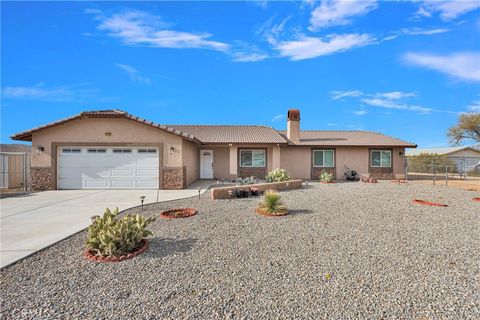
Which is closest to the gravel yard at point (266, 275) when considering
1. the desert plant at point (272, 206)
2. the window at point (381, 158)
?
the desert plant at point (272, 206)

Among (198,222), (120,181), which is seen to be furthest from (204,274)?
(120,181)

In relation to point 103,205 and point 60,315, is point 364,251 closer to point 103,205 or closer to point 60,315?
point 60,315

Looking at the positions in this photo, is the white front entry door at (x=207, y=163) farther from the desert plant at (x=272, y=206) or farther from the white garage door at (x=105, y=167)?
the desert plant at (x=272, y=206)

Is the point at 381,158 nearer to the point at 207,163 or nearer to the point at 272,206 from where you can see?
the point at 207,163

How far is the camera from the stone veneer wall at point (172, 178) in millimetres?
13008

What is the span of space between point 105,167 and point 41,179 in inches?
131

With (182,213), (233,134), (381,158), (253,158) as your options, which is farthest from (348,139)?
(182,213)

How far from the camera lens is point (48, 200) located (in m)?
9.73

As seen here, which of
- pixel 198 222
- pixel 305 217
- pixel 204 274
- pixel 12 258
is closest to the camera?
pixel 204 274

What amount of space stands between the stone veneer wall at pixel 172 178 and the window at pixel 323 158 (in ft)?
34.2

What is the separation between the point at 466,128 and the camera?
31.0 meters

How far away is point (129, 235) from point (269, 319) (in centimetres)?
307

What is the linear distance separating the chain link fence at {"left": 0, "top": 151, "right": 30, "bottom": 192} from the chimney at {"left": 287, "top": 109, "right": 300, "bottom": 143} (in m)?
17.0

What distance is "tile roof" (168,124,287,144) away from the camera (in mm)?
17219
